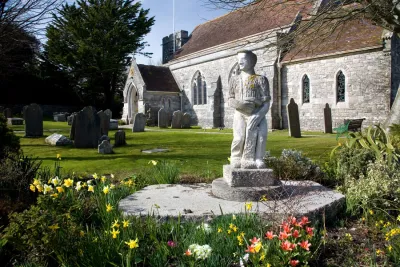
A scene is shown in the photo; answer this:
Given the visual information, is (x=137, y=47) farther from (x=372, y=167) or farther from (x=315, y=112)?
(x=372, y=167)

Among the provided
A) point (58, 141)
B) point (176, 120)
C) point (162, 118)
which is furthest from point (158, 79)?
point (58, 141)

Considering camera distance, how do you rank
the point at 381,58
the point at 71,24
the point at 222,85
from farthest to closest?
the point at 71,24 → the point at 222,85 → the point at 381,58

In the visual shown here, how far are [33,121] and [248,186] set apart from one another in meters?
12.0

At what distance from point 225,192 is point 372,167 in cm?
251

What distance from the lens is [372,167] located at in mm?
5426

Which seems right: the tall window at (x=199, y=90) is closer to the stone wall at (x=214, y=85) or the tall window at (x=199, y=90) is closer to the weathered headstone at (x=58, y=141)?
the stone wall at (x=214, y=85)

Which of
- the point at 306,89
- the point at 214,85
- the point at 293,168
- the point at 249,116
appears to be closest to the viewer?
the point at 249,116

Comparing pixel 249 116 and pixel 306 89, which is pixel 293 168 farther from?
pixel 306 89

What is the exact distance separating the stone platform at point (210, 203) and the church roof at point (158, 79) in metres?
23.6

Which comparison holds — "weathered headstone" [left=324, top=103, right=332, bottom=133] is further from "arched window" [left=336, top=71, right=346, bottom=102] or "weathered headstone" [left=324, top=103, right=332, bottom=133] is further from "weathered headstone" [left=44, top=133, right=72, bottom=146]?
"weathered headstone" [left=44, top=133, right=72, bottom=146]

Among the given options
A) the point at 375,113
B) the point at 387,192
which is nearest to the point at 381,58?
the point at 375,113

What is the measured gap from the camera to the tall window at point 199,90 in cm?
2776

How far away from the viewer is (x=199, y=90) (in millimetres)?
28266

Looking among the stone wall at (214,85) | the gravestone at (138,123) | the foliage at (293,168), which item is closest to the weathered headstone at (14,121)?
the gravestone at (138,123)
